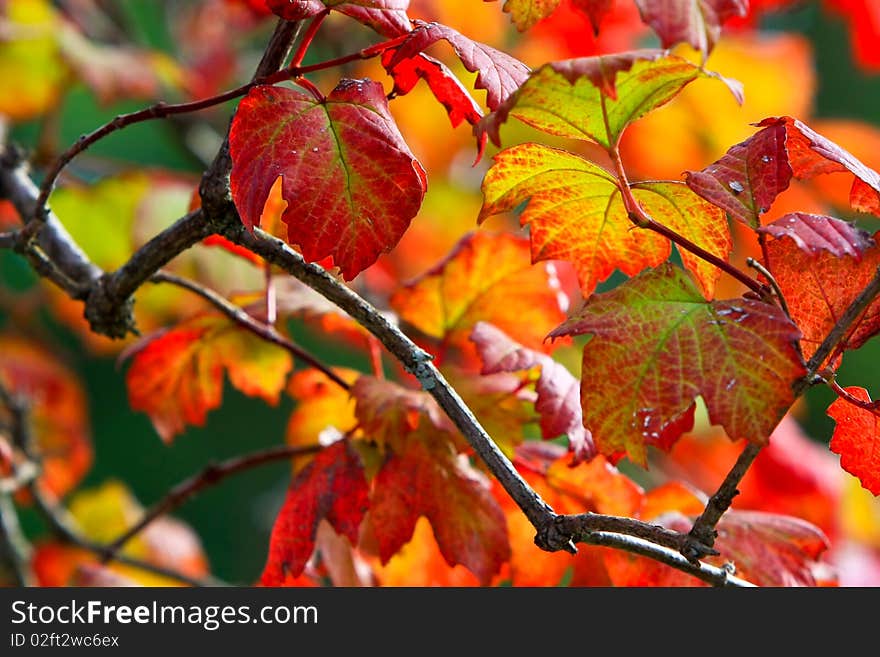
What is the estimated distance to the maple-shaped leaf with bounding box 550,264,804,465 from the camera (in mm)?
528

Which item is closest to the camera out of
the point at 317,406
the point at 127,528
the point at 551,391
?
the point at 551,391

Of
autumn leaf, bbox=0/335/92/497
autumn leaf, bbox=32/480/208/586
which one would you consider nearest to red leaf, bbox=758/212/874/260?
autumn leaf, bbox=32/480/208/586

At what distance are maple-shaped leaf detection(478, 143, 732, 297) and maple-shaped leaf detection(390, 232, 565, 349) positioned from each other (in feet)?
0.69

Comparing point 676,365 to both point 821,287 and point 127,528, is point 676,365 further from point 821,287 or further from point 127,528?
point 127,528

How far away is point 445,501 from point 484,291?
214 mm

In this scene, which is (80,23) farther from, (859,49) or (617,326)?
(617,326)

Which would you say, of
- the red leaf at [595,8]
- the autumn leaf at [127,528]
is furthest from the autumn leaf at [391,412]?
the autumn leaf at [127,528]

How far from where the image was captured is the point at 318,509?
0.77 m

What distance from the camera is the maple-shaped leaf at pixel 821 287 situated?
0.59 meters

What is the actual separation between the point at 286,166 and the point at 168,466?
2.32 m

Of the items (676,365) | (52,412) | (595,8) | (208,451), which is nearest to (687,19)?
(595,8)

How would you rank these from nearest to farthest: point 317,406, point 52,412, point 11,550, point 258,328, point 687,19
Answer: point 687,19
point 258,328
point 317,406
point 11,550
point 52,412

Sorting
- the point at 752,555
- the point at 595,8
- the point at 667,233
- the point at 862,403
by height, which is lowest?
the point at 752,555
